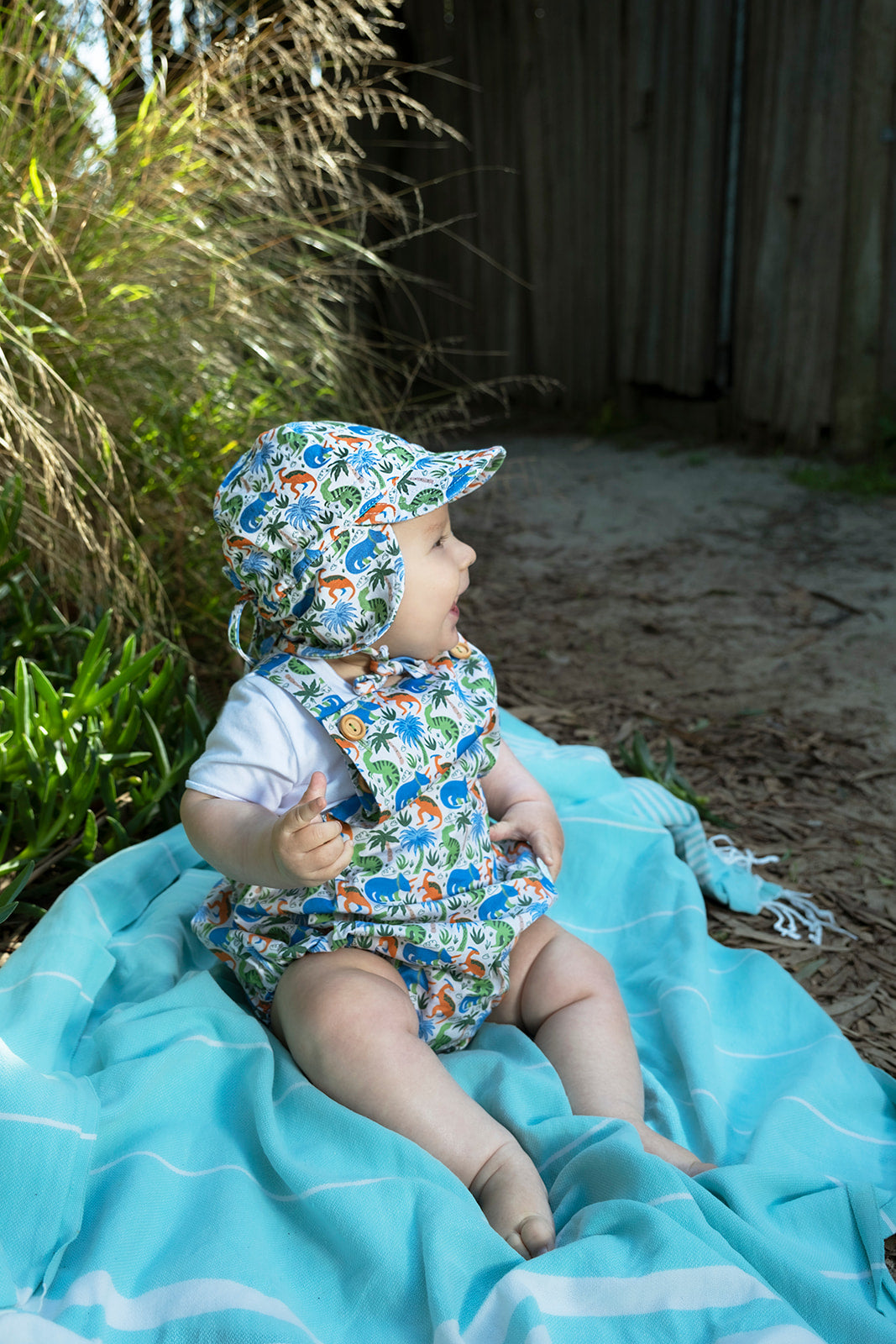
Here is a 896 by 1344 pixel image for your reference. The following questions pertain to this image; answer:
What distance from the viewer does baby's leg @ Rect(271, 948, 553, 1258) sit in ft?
4.25

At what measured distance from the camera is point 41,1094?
1286 mm

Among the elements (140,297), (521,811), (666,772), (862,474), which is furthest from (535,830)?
(862,474)

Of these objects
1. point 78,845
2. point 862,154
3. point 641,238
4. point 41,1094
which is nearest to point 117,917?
point 78,845

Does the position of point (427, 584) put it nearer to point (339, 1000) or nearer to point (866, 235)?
point (339, 1000)

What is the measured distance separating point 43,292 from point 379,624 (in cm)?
145

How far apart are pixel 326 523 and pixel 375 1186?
2.71ft

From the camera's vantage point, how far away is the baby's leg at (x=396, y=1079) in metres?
1.29

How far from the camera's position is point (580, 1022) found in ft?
5.16

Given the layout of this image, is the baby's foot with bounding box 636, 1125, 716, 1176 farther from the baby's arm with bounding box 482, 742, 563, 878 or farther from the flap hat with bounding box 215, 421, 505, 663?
the flap hat with bounding box 215, 421, 505, 663

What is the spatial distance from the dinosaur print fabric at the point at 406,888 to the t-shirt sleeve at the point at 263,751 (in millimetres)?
31

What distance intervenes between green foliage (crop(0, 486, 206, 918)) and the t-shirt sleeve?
1.39ft

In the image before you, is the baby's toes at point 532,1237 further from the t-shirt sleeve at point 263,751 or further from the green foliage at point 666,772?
the green foliage at point 666,772

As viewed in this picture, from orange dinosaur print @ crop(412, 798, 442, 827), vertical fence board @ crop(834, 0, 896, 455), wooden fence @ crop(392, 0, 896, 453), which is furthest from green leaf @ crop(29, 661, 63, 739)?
vertical fence board @ crop(834, 0, 896, 455)

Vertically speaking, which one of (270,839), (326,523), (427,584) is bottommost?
(270,839)
